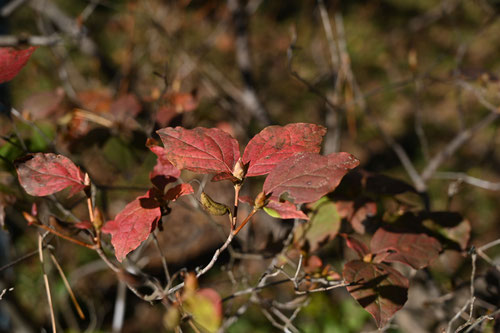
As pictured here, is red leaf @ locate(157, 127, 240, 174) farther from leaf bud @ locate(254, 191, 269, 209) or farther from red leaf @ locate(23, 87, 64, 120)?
red leaf @ locate(23, 87, 64, 120)

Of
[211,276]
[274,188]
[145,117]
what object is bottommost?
[211,276]

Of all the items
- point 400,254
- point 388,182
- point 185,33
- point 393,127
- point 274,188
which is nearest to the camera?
point 274,188

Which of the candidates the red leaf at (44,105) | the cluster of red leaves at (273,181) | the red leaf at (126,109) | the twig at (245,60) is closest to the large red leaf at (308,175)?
the cluster of red leaves at (273,181)

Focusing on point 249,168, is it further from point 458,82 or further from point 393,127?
point 393,127

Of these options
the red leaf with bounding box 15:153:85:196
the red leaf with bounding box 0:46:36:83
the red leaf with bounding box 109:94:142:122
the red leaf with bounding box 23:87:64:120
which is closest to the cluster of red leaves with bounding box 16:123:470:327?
the red leaf with bounding box 15:153:85:196

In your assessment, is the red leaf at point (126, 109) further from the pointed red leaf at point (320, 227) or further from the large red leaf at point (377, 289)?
the large red leaf at point (377, 289)

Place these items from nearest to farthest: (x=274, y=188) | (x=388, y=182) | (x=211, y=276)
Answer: (x=274, y=188) < (x=388, y=182) < (x=211, y=276)

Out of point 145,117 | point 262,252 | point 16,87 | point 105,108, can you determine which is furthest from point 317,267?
point 16,87
